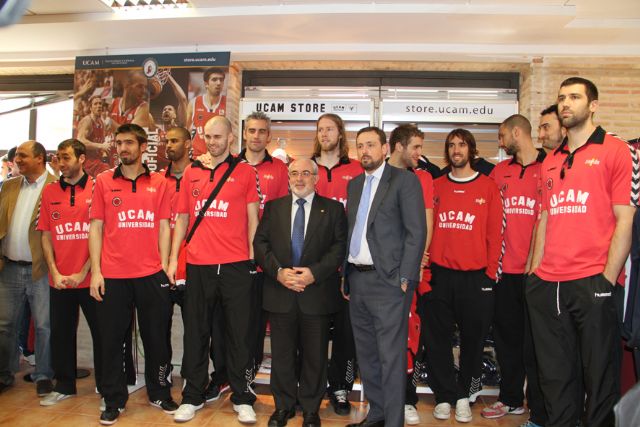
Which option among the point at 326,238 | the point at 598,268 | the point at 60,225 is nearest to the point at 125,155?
the point at 60,225

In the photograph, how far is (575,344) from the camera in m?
3.04

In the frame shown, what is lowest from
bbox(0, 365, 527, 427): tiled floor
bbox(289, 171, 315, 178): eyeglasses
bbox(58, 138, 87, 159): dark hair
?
bbox(0, 365, 527, 427): tiled floor

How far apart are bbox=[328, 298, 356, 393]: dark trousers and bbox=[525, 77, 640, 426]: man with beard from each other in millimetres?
1348

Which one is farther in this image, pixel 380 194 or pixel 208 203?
pixel 208 203

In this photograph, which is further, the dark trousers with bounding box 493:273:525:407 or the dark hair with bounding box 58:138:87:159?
the dark hair with bounding box 58:138:87:159

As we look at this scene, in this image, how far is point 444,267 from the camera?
3.88 metres

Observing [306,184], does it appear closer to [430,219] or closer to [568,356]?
[430,219]

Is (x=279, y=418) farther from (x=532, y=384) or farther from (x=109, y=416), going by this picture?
(x=532, y=384)

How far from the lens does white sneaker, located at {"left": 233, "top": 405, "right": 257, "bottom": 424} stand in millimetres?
3600

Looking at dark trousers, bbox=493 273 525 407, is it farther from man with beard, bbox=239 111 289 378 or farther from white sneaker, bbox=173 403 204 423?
white sneaker, bbox=173 403 204 423

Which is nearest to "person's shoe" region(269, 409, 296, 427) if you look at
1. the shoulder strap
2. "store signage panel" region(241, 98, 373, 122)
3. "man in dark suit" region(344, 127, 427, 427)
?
"man in dark suit" region(344, 127, 427, 427)

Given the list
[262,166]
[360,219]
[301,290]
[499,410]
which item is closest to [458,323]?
[499,410]

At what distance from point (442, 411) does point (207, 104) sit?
431 cm

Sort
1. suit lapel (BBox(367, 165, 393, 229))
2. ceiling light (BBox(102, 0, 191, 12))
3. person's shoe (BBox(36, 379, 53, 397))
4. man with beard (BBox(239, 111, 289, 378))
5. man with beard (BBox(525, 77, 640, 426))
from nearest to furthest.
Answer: man with beard (BBox(525, 77, 640, 426))
suit lapel (BBox(367, 165, 393, 229))
man with beard (BBox(239, 111, 289, 378))
person's shoe (BBox(36, 379, 53, 397))
ceiling light (BBox(102, 0, 191, 12))
